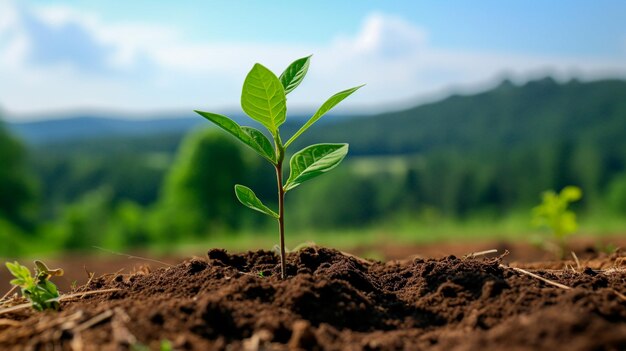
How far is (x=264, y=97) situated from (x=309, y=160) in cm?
35

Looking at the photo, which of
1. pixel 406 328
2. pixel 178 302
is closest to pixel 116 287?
pixel 178 302

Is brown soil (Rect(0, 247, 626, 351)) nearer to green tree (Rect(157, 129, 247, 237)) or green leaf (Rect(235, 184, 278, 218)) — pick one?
green leaf (Rect(235, 184, 278, 218))

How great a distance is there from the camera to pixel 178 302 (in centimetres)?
221

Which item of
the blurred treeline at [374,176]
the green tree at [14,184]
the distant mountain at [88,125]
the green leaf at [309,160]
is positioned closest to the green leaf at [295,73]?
the green leaf at [309,160]

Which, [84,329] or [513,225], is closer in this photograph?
[84,329]

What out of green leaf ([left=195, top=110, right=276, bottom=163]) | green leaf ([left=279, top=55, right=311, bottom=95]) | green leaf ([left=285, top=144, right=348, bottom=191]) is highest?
green leaf ([left=279, top=55, right=311, bottom=95])

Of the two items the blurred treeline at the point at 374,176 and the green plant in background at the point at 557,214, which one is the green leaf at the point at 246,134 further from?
the blurred treeline at the point at 374,176

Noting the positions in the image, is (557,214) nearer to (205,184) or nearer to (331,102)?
(331,102)

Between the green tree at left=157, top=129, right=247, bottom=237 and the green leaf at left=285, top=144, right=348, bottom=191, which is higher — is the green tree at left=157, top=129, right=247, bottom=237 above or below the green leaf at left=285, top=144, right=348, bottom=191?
below

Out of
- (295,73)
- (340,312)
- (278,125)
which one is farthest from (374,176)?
(340,312)

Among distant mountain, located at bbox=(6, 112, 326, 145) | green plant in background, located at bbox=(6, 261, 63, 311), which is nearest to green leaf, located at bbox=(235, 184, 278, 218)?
green plant in background, located at bbox=(6, 261, 63, 311)

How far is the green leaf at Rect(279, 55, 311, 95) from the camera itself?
2.64 metres

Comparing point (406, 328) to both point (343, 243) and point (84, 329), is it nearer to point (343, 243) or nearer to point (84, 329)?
point (84, 329)

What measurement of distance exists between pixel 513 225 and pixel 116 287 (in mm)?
12472
